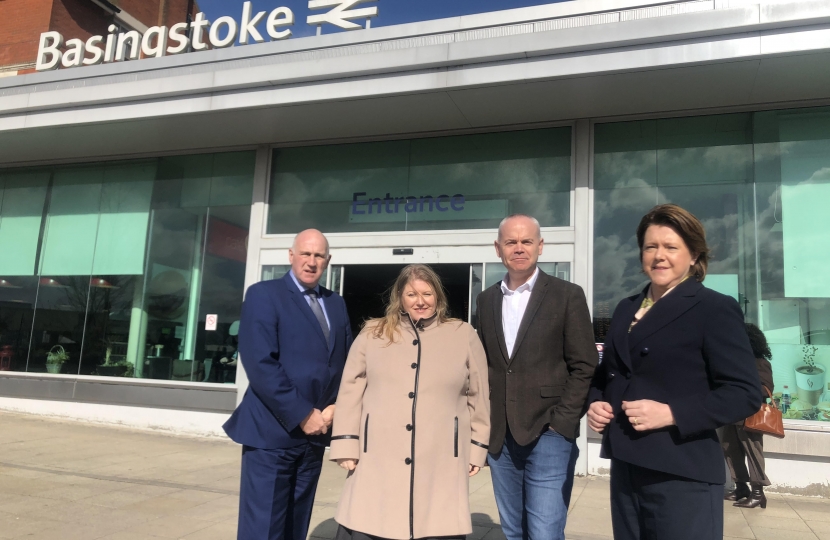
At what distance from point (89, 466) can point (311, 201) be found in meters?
4.49

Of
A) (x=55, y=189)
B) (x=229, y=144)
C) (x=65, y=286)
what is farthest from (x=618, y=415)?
(x=55, y=189)

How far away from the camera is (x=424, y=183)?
28.0ft

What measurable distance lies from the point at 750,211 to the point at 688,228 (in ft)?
18.8

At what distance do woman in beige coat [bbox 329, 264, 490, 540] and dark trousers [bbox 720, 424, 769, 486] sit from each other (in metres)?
4.25

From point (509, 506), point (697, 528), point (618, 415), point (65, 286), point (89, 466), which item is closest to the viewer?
point (697, 528)

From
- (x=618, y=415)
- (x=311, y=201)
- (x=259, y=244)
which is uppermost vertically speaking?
(x=311, y=201)

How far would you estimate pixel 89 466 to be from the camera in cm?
659

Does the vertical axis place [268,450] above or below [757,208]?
below

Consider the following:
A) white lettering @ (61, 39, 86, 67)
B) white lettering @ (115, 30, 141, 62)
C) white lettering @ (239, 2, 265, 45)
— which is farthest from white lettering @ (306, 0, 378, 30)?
white lettering @ (61, 39, 86, 67)

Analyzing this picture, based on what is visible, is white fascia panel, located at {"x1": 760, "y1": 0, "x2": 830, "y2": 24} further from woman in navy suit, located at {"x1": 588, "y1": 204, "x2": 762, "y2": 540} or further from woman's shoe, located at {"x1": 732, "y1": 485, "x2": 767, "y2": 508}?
woman in navy suit, located at {"x1": 588, "y1": 204, "x2": 762, "y2": 540}

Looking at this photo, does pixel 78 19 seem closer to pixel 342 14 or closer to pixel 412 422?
pixel 342 14

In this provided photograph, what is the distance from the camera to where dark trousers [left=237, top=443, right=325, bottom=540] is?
2996mm

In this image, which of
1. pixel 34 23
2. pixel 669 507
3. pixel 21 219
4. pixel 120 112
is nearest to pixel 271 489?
pixel 669 507

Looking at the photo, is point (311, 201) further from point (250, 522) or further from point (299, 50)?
point (250, 522)
